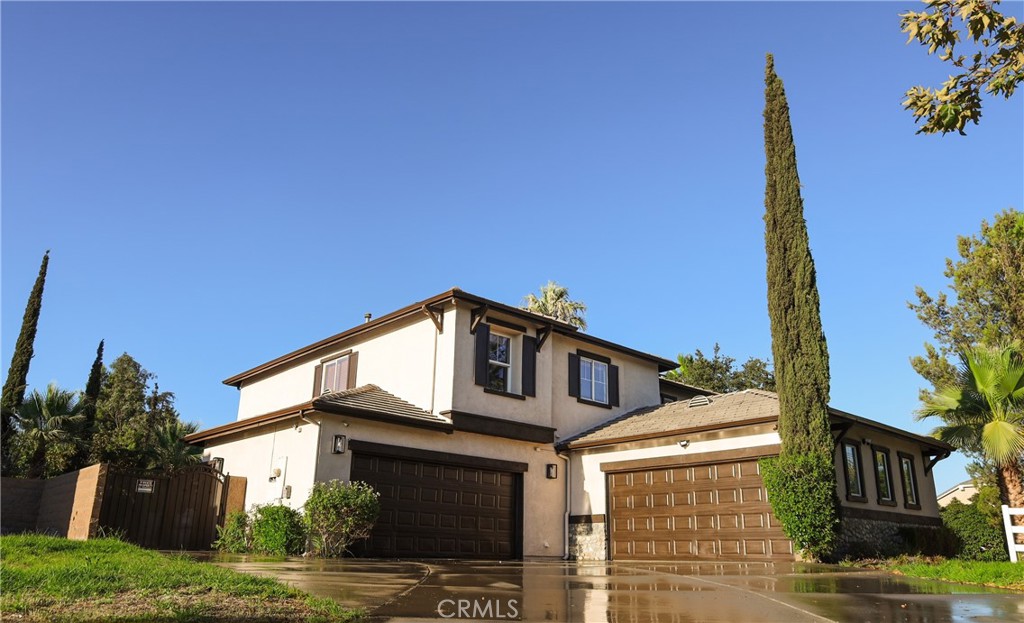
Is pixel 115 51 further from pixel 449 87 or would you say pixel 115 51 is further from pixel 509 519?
pixel 509 519

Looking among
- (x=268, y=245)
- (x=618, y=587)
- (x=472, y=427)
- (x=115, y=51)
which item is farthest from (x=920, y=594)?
(x=268, y=245)

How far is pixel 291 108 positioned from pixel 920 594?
15666 mm

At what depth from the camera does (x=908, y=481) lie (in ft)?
63.3

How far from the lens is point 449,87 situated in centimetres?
1803

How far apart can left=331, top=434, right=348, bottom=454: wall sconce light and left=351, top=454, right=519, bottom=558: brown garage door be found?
0.48 meters

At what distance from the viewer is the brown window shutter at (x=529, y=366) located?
18.9 m

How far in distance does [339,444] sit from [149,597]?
1030cm

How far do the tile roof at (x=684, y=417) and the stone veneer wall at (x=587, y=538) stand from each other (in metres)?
2.05

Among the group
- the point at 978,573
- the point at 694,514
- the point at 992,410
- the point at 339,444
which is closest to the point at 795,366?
the point at 694,514

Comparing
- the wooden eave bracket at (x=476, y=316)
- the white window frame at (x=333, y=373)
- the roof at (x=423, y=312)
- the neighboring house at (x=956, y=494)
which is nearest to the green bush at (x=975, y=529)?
the roof at (x=423, y=312)

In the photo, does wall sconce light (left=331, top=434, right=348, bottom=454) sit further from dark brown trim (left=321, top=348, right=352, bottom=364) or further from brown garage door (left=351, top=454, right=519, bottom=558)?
dark brown trim (left=321, top=348, right=352, bottom=364)

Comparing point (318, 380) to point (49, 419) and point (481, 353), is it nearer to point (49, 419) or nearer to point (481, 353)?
point (481, 353)

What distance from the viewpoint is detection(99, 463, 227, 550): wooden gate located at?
14891mm

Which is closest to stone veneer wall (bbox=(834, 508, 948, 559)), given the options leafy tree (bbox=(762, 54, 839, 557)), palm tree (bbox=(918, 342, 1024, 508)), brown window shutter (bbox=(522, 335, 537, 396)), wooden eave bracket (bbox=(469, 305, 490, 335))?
leafy tree (bbox=(762, 54, 839, 557))
